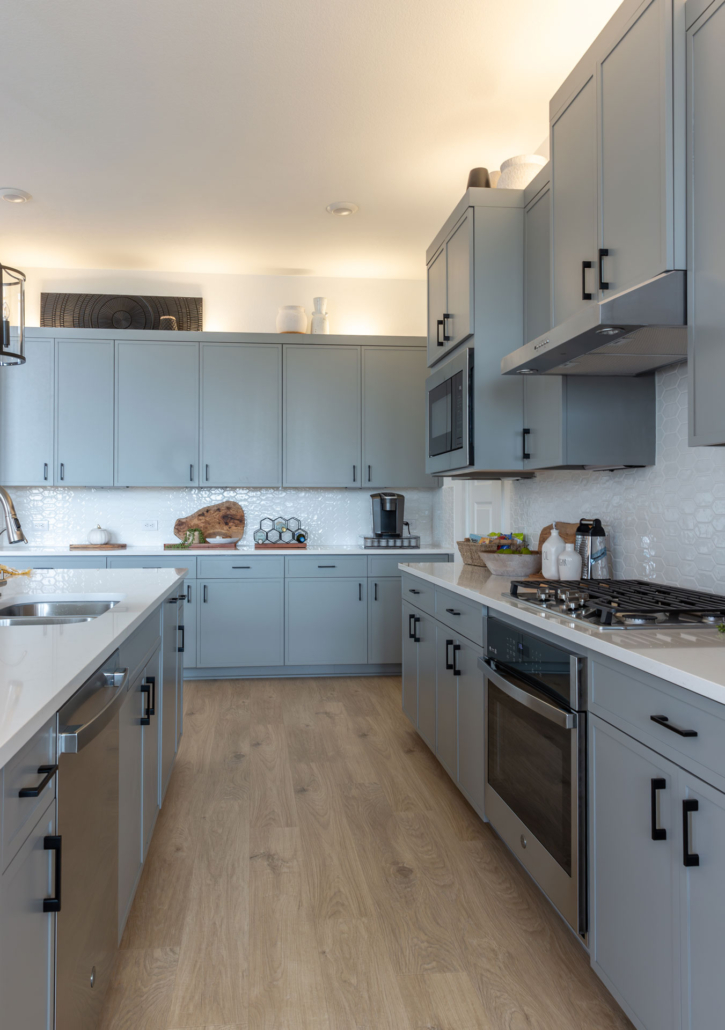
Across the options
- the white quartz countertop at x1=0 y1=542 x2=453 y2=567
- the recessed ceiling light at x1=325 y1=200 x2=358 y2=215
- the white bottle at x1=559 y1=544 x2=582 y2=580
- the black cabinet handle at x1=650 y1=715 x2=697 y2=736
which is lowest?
the black cabinet handle at x1=650 y1=715 x2=697 y2=736

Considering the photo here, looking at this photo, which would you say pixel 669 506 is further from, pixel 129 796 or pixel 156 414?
pixel 156 414

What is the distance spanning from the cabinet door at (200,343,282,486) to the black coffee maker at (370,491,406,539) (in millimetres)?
797

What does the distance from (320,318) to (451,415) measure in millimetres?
2217

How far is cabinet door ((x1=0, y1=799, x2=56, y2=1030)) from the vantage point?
874mm

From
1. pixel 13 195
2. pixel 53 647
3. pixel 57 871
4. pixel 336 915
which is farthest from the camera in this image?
pixel 13 195

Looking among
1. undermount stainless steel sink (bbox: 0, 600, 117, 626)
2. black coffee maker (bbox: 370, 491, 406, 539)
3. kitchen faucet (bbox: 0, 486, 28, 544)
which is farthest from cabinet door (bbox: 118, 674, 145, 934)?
black coffee maker (bbox: 370, 491, 406, 539)

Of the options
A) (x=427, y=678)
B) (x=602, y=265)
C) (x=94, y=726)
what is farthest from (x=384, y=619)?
(x=94, y=726)

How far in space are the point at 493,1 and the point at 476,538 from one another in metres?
2.28

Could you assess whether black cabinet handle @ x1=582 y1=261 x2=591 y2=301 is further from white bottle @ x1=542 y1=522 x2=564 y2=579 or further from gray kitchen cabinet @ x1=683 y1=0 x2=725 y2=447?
white bottle @ x1=542 y1=522 x2=564 y2=579

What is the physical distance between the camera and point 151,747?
7.10 feet

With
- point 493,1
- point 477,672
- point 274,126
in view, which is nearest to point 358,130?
point 274,126

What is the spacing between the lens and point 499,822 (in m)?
2.19

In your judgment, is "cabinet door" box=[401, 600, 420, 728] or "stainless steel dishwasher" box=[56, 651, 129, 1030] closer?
"stainless steel dishwasher" box=[56, 651, 129, 1030]

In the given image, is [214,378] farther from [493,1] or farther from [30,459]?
[493,1]
